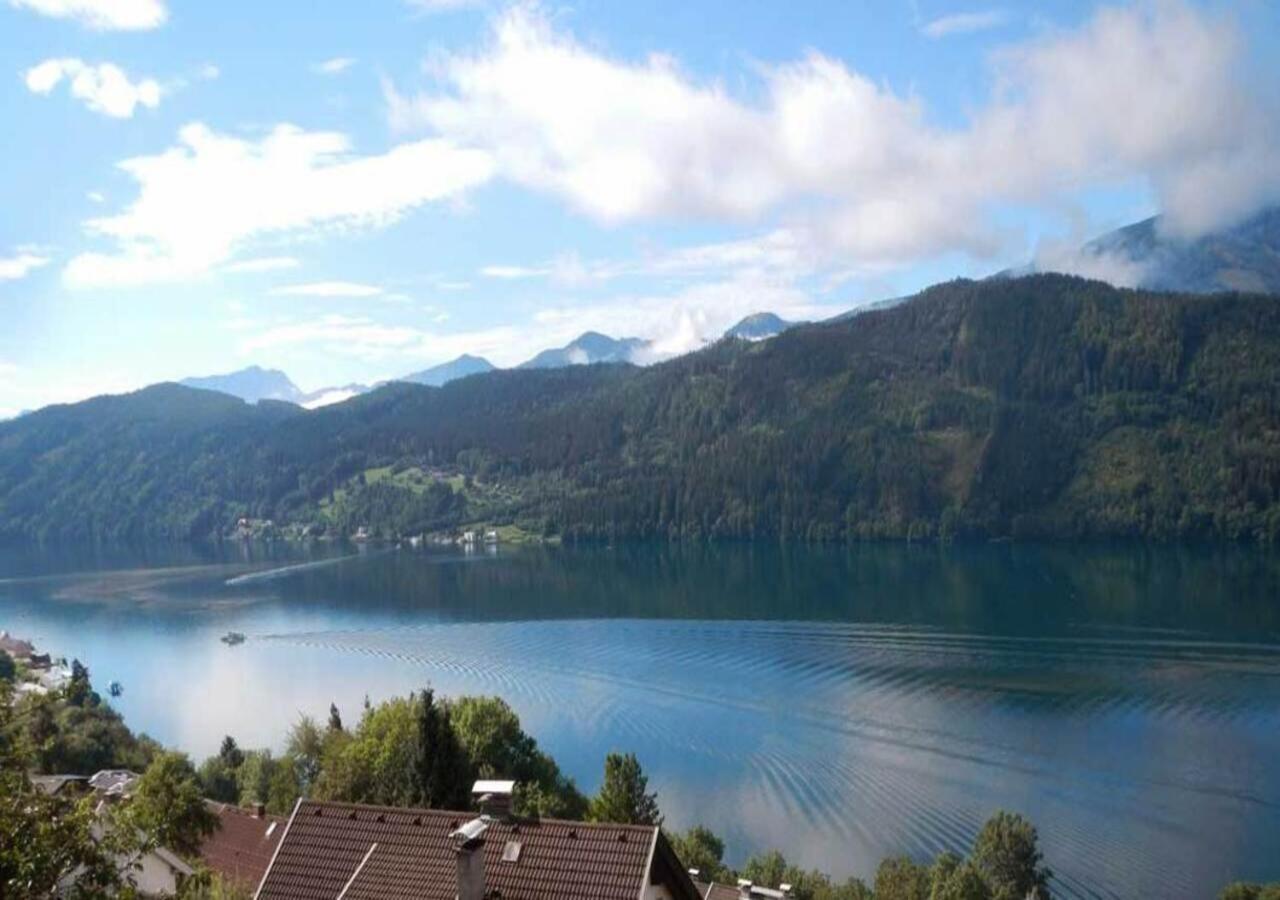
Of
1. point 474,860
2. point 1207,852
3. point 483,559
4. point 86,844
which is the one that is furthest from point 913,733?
point 483,559

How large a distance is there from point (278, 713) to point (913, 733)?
41489mm

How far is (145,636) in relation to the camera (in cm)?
10538

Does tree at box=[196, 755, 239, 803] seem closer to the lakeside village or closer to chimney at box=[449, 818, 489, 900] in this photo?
the lakeside village

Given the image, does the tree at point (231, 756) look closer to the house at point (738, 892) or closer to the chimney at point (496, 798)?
the house at point (738, 892)

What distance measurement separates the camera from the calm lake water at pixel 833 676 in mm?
48156

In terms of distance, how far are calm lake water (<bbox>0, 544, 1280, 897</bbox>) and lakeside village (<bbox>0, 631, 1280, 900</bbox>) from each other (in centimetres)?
762

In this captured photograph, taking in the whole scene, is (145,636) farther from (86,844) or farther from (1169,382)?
(1169,382)

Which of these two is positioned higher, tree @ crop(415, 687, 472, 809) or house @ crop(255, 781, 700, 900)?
house @ crop(255, 781, 700, 900)

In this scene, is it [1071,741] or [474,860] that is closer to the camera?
[474,860]

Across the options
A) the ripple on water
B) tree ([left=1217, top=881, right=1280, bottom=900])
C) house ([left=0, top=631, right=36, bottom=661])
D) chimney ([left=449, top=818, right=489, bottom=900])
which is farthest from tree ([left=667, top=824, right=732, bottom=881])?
house ([left=0, top=631, right=36, bottom=661])

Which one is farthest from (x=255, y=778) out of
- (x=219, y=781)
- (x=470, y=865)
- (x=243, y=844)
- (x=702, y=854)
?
(x=470, y=865)

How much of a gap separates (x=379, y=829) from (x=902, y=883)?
24787 millimetres

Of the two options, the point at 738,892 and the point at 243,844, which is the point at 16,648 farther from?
the point at 738,892

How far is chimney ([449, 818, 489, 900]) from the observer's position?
44.3 feet
